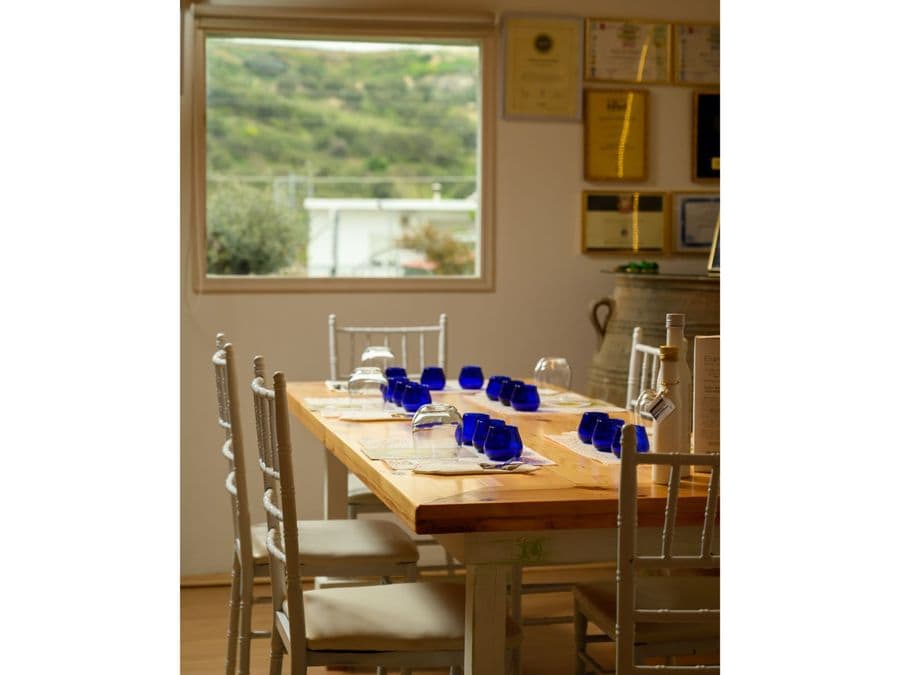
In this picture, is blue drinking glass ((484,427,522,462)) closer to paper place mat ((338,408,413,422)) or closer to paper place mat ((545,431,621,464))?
paper place mat ((545,431,621,464))

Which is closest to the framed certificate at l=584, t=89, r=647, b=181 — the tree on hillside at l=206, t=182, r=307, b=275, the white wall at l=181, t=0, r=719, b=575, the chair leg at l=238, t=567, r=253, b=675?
the white wall at l=181, t=0, r=719, b=575

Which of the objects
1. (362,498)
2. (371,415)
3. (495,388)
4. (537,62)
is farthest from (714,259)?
(371,415)

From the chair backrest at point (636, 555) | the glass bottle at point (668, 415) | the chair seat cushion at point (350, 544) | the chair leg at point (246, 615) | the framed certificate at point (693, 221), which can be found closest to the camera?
the chair backrest at point (636, 555)

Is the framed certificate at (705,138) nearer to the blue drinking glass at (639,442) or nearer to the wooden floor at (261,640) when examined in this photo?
the wooden floor at (261,640)

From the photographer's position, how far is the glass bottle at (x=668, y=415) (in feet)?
6.56

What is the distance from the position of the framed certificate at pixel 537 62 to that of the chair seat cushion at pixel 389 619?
8.41 feet

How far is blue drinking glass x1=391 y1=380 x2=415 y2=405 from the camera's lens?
119 inches

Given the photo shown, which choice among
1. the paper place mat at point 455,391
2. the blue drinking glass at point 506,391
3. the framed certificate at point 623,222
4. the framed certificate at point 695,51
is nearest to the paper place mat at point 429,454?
the blue drinking glass at point 506,391

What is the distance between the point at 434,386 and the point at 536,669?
866mm

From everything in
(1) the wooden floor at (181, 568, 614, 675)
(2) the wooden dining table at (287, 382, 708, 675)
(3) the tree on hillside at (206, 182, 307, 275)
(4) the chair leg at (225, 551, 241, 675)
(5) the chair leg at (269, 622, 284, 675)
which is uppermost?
(3) the tree on hillside at (206, 182, 307, 275)

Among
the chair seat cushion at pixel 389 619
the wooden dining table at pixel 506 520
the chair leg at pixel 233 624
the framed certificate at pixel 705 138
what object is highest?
the framed certificate at pixel 705 138

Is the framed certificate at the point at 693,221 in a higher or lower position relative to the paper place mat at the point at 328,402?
higher

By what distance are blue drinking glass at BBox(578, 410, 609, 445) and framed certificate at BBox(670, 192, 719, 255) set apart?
234cm
